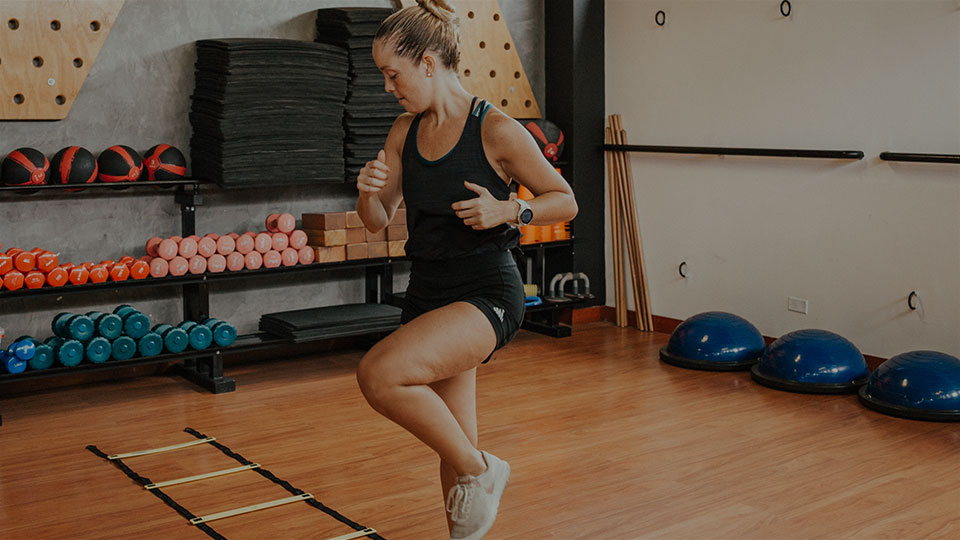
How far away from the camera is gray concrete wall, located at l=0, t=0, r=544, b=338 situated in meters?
4.89

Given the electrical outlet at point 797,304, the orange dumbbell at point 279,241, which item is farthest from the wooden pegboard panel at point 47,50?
the electrical outlet at point 797,304

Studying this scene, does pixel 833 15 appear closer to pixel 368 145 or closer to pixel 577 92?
pixel 577 92

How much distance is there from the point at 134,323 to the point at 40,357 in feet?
1.40

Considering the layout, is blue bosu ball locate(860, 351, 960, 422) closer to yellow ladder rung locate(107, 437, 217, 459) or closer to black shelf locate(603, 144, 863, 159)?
black shelf locate(603, 144, 863, 159)

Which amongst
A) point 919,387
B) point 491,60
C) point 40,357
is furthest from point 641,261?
point 40,357

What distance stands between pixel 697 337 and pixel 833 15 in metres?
1.78

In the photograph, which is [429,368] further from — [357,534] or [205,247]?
[205,247]

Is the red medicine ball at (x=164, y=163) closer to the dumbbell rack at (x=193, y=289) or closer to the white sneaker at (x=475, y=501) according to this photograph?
the dumbbell rack at (x=193, y=289)

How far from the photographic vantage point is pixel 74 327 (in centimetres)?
465

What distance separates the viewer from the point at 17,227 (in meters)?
4.84

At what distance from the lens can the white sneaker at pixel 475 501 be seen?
257 cm

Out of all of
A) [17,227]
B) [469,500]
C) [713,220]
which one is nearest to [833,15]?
[713,220]

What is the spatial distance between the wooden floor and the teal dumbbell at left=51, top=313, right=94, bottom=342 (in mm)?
325

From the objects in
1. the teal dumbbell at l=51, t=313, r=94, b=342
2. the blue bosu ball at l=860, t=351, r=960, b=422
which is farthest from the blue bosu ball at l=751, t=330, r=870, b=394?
the teal dumbbell at l=51, t=313, r=94, b=342
